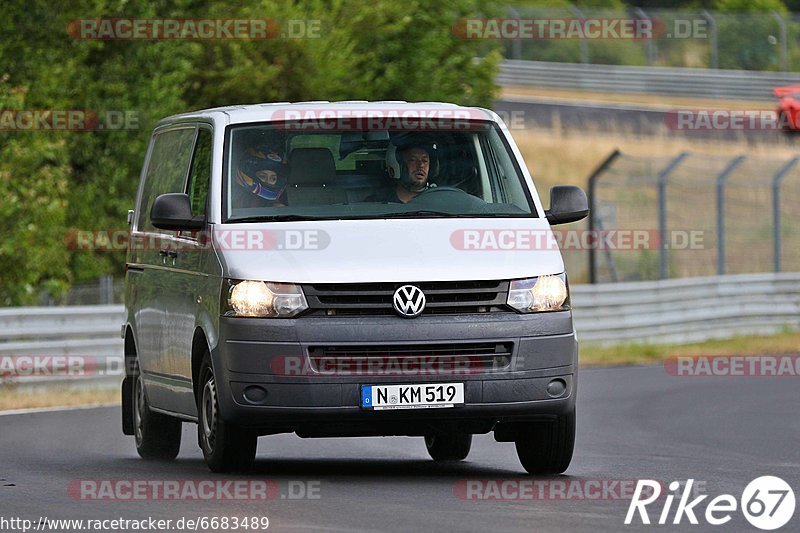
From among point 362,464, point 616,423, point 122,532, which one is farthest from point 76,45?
point 122,532

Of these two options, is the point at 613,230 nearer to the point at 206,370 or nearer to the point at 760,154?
the point at 206,370

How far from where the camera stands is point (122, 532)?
28.1 feet

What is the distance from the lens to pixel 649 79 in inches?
2343

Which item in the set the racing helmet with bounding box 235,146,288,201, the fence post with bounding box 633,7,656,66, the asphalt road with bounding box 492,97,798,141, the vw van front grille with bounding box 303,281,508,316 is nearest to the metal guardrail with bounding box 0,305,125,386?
the racing helmet with bounding box 235,146,288,201

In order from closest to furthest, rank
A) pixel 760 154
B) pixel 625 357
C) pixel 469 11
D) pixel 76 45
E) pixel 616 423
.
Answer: pixel 616 423
pixel 625 357
pixel 76 45
pixel 469 11
pixel 760 154

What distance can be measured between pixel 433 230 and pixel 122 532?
293cm

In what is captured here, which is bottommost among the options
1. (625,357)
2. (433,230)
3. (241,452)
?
(625,357)

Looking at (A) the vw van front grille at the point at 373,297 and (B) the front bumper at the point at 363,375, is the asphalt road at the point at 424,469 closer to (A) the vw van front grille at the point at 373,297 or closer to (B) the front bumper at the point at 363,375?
(B) the front bumper at the point at 363,375

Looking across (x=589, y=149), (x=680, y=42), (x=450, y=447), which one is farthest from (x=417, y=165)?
(x=680, y=42)

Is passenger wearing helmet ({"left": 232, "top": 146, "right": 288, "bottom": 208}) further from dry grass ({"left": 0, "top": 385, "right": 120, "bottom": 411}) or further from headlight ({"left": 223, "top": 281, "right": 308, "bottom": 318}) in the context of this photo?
dry grass ({"left": 0, "top": 385, "right": 120, "bottom": 411})

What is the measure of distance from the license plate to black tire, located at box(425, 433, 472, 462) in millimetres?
2103

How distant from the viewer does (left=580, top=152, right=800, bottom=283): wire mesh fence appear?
27.9m

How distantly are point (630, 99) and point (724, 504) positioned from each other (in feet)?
165

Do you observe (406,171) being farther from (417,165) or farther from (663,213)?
(663,213)
